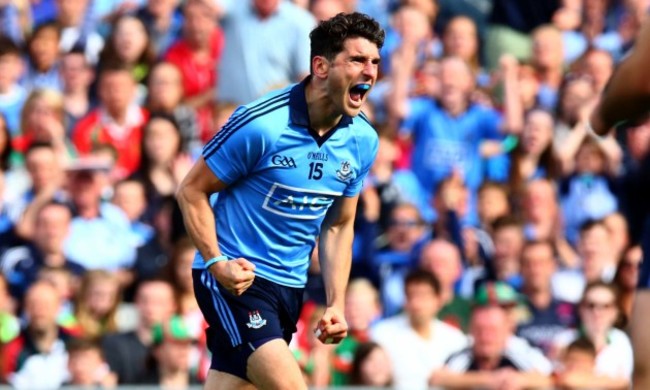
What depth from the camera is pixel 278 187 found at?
7.04 metres

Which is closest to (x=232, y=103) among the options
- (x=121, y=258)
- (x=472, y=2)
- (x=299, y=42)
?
(x=299, y=42)

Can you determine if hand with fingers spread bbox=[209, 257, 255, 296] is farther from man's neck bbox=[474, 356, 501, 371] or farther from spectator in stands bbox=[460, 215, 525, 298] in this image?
spectator in stands bbox=[460, 215, 525, 298]

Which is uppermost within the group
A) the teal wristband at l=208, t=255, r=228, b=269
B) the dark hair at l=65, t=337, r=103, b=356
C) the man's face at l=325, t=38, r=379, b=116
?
the man's face at l=325, t=38, r=379, b=116

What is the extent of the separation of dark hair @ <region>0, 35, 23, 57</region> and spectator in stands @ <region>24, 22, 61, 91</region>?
0.17m

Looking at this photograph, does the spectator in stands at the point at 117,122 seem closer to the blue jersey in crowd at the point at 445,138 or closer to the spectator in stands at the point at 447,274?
the blue jersey in crowd at the point at 445,138

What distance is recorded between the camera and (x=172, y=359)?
403 inches

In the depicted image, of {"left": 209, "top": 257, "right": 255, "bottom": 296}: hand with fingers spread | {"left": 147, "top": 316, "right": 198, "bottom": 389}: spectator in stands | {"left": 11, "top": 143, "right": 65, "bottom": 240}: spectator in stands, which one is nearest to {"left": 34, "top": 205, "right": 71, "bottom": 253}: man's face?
{"left": 11, "top": 143, "right": 65, "bottom": 240}: spectator in stands

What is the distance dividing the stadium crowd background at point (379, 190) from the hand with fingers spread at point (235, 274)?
137 inches

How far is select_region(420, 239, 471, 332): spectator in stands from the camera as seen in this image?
36.3 ft

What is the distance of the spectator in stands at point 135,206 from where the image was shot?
11.3 m

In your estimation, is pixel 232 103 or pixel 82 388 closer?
pixel 82 388

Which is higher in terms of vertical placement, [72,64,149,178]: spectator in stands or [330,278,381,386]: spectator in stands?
[72,64,149,178]: spectator in stands

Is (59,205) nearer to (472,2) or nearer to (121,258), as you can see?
(121,258)

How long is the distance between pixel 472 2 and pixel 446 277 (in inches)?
149
